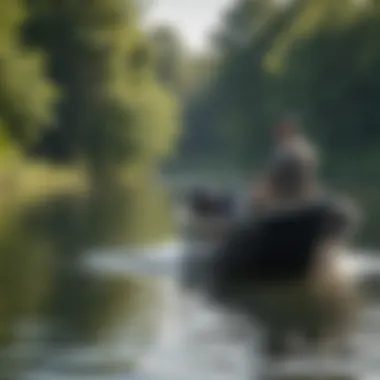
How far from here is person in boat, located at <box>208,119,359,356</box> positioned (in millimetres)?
4824

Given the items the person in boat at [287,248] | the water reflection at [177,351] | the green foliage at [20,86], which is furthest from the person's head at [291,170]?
the green foliage at [20,86]

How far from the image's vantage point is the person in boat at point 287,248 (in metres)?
4.82

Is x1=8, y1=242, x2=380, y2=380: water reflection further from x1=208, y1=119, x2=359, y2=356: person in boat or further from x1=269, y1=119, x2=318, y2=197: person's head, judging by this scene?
x1=269, y1=119, x2=318, y2=197: person's head

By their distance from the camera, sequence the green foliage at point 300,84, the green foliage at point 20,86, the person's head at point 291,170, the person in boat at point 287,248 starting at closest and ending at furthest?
the person in boat at point 287,248 → the person's head at point 291,170 → the green foliage at point 300,84 → the green foliage at point 20,86

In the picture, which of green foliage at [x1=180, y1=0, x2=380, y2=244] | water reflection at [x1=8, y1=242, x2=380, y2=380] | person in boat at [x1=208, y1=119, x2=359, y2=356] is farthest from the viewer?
green foliage at [x1=180, y1=0, x2=380, y2=244]

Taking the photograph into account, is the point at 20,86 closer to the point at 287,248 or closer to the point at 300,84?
the point at 300,84

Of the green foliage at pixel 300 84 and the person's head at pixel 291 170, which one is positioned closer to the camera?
the person's head at pixel 291 170

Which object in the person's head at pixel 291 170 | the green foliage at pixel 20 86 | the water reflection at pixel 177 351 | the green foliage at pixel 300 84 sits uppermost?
the green foliage at pixel 20 86

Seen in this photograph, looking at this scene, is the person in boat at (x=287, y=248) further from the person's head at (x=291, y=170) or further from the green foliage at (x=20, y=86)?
the green foliage at (x=20, y=86)

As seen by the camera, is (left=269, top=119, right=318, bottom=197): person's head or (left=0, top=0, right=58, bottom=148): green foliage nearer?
(left=269, top=119, right=318, bottom=197): person's head

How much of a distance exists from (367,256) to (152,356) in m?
2.03

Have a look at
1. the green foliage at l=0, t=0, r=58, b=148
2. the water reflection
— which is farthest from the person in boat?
the green foliage at l=0, t=0, r=58, b=148

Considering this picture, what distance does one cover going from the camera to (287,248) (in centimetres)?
496

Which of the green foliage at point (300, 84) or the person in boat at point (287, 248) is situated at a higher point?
the green foliage at point (300, 84)
